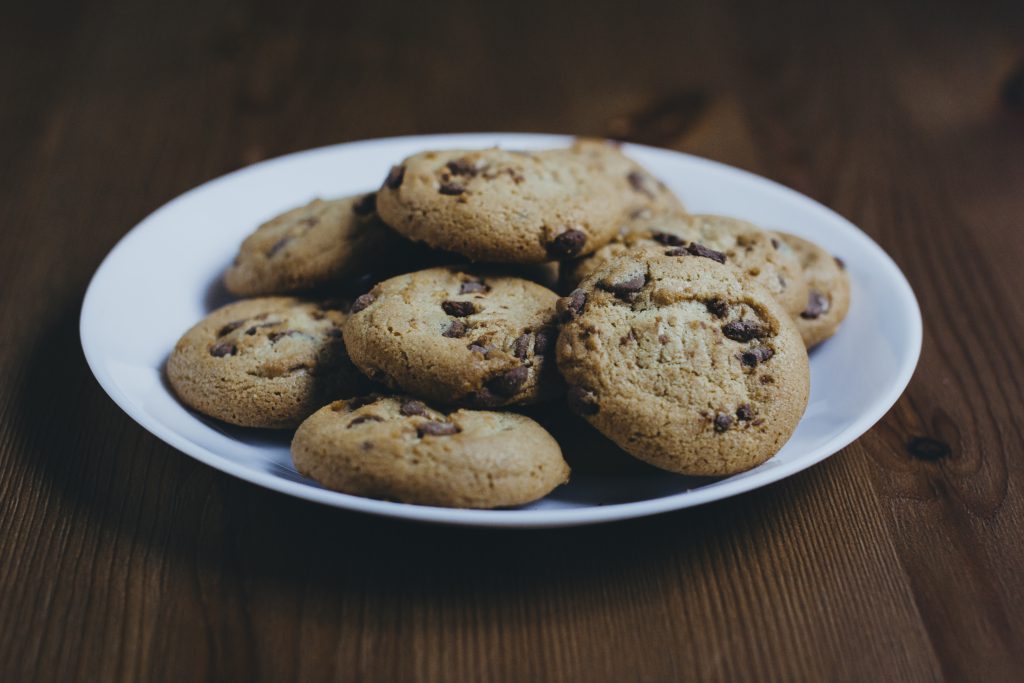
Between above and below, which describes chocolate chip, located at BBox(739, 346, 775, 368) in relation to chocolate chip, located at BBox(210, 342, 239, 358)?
below

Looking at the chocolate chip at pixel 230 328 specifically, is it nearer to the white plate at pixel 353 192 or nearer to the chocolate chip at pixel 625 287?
the white plate at pixel 353 192

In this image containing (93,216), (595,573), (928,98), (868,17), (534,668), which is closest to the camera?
(534,668)

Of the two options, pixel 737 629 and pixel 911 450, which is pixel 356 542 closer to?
pixel 737 629

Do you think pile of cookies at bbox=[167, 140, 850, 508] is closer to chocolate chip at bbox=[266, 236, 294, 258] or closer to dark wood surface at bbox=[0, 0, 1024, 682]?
chocolate chip at bbox=[266, 236, 294, 258]

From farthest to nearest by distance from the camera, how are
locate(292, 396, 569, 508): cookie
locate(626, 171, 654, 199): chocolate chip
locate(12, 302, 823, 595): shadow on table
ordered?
locate(626, 171, 654, 199): chocolate chip → locate(12, 302, 823, 595): shadow on table → locate(292, 396, 569, 508): cookie

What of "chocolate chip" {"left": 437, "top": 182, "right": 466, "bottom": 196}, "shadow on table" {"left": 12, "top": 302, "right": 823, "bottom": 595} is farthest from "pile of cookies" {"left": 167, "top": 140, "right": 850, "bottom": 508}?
"shadow on table" {"left": 12, "top": 302, "right": 823, "bottom": 595}

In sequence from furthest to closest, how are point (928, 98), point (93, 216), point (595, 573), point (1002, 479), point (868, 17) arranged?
point (868, 17), point (928, 98), point (93, 216), point (1002, 479), point (595, 573)

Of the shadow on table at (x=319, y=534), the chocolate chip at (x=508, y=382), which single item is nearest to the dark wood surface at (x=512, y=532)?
the shadow on table at (x=319, y=534)

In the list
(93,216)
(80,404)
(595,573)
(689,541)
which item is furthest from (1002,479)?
(93,216)
